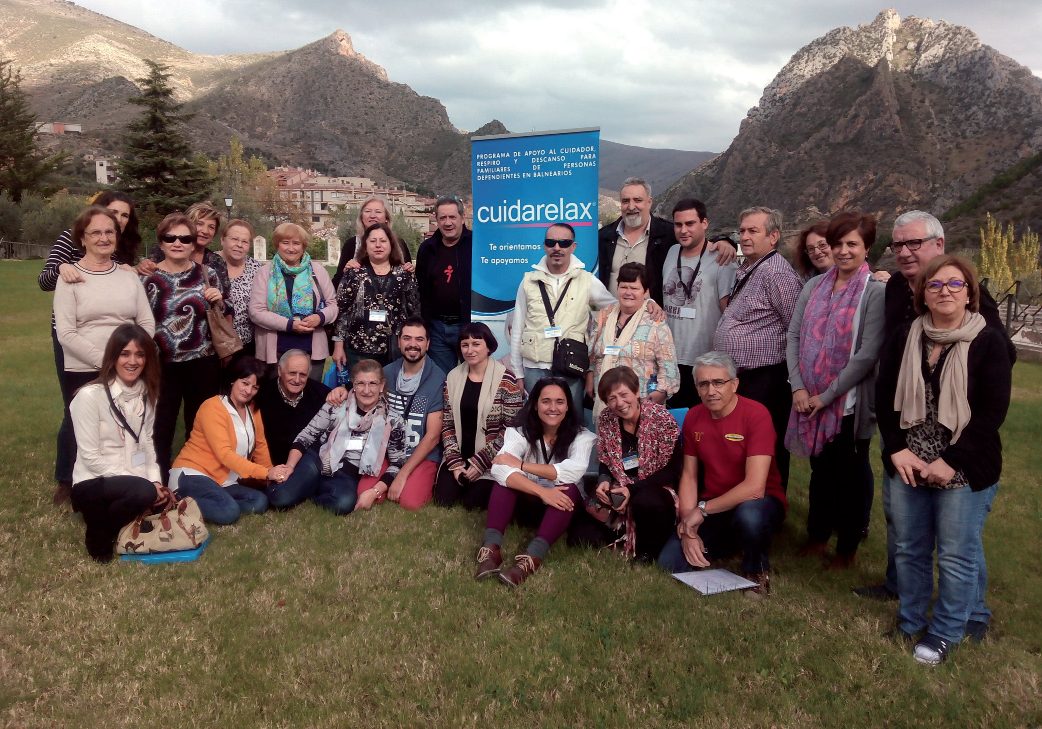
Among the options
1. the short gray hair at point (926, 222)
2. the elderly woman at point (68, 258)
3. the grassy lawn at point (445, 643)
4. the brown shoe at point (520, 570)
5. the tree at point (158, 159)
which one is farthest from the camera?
the tree at point (158, 159)

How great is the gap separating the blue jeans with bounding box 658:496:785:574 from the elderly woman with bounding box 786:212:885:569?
1.53 feet

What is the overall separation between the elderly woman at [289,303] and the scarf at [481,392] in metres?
1.29

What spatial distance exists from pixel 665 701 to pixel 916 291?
229 cm

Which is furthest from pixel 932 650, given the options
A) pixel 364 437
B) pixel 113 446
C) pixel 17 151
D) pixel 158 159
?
pixel 17 151

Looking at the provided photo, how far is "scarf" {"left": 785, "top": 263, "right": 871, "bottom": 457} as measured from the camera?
13.9 feet

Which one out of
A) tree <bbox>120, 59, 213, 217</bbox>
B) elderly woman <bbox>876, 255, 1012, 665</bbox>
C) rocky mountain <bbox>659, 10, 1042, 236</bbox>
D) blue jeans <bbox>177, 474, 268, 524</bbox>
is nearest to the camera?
elderly woman <bbox>876, 255, 1012, 665</bbox>

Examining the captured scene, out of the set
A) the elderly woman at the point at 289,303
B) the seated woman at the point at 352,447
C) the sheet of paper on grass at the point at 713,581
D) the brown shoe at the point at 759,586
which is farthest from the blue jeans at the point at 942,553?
the elderly woman at the point at 289,303

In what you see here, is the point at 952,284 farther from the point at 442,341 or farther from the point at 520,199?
the point at 442,341

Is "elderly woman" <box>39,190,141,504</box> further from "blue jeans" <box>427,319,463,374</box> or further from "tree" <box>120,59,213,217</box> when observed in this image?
"tree" <box>120,59,213,217</box>

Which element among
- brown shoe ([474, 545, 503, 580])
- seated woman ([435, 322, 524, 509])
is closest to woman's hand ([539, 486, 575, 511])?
brown shoe ([474, 545, 503, 580])

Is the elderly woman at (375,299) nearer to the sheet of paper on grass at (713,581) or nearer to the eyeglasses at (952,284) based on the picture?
the sheet of paper on grass at (713,581)

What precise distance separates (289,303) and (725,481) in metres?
3.87

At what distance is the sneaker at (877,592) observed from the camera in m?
4.10

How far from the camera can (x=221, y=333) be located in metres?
5.56
